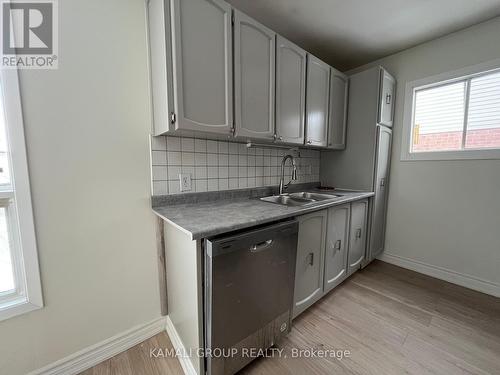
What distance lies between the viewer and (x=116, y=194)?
118cm

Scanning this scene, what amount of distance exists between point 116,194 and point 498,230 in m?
3.05

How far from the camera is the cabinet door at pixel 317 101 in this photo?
173cm

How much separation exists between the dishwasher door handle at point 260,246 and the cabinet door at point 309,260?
1.11 feet

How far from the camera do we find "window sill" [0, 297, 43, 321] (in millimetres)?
921

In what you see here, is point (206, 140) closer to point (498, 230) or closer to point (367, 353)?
point (367, 353)

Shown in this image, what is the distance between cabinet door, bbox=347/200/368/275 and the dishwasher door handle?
1.13 m

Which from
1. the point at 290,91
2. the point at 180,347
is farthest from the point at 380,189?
the point at 180,347

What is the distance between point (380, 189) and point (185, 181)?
6.85ft

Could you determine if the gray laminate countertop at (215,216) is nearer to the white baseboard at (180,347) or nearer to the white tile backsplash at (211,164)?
the white tile backsplash at (211,164)

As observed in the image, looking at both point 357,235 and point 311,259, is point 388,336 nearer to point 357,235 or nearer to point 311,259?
point 311,259

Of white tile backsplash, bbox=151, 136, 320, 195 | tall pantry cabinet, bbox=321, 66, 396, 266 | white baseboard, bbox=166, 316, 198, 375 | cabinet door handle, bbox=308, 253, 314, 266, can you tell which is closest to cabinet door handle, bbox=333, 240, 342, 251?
cabinet door handle, bbox=308, 253, 314, 266

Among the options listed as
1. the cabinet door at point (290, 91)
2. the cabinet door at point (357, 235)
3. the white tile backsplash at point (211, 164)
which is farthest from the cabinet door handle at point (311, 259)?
the cabinet door at point (290, 91)

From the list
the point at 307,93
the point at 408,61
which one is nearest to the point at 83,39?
the point at 307,93

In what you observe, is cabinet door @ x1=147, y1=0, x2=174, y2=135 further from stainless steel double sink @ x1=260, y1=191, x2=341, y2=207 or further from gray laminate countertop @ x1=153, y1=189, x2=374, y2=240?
stainless steel double sink @ x1=260, y1=191, x2=341, y2=207
